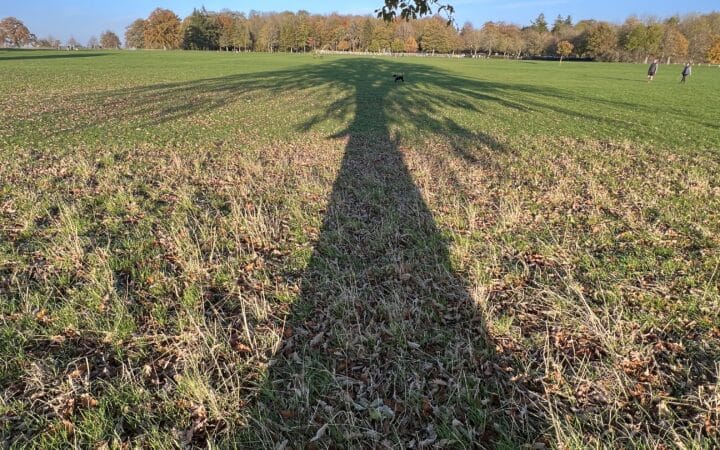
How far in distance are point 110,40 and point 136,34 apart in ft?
140

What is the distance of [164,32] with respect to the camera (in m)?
136

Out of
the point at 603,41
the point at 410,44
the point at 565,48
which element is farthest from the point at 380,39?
the point at 603,41

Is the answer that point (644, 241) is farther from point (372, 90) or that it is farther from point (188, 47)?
point (188, 47)

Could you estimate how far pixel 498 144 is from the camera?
46.6ft

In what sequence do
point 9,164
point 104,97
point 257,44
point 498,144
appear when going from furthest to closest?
1. point 257,44
2. point 104,97
3. point 498,144
4. point 9,164

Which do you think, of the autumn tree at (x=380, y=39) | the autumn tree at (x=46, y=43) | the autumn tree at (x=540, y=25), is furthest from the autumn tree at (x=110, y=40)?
the autumn tree at (x=540, y=25)

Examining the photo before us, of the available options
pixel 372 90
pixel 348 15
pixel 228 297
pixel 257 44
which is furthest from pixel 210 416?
pixel 348 15

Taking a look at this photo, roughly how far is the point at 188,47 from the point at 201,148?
480 ft

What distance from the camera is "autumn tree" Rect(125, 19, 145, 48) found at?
14949cm

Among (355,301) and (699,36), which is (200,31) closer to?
(699,36)

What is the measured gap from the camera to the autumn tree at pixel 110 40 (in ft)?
595

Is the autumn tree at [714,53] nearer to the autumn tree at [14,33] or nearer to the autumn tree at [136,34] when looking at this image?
the autumn tree at [136,34]

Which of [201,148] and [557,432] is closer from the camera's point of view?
[557,432]

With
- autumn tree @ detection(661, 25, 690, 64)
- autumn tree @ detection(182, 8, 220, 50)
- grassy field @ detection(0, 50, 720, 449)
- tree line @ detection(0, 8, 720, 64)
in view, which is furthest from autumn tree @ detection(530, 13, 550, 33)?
grassy field @ detection(0, 50, 720, 449)
